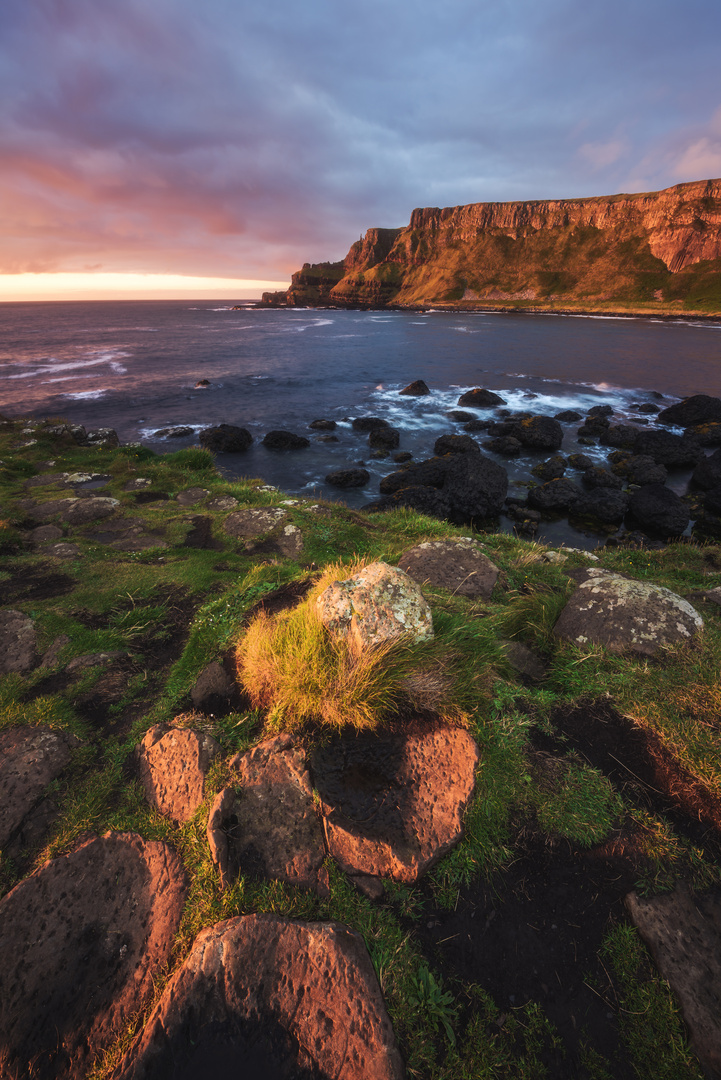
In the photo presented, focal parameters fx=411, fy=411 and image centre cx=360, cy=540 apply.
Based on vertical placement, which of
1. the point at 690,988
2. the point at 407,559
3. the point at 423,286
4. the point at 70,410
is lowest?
the point at 70,410

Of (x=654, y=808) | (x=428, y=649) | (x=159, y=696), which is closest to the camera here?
(x=654, y=808)

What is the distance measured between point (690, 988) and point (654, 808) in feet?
3.22

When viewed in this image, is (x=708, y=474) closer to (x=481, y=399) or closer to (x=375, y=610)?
(x=481, y=399)

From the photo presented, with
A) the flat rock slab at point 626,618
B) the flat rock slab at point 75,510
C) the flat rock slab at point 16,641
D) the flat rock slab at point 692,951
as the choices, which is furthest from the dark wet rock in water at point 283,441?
the flat rock slab at point 692,951

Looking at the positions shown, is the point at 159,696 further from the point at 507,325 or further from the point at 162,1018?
the point at 507,325

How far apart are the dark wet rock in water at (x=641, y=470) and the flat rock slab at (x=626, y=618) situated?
20146mm

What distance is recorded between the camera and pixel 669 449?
2444cm

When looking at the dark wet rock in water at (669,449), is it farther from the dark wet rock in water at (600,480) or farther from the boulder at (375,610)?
the boulder at (375,610)

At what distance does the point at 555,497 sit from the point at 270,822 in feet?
61.9

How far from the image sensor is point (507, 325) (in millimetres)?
97688

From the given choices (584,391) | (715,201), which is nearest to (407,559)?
(584,391)

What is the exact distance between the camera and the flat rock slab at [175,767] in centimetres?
328

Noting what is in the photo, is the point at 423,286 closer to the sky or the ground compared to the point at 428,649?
closer to the sky

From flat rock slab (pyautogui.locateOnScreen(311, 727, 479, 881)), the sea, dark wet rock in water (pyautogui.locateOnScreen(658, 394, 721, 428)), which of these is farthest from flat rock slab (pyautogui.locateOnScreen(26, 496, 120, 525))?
dark wet rock in water (pyautogui.locateOnScreen(658, 394, 721, 428))
